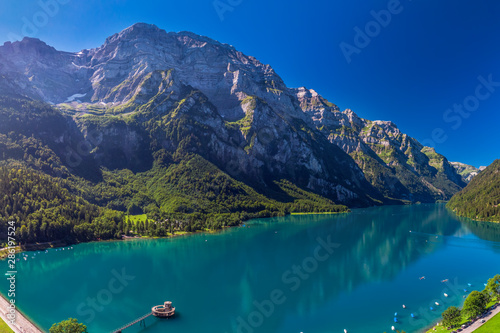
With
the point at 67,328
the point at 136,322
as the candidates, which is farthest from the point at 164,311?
the point at 67,328

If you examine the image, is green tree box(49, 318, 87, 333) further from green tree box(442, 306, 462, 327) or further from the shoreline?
green tree box(442, 306, 462, 327)

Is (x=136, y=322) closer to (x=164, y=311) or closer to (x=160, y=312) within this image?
(x=160, y=312)

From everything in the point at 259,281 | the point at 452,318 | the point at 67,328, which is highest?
the point at 452,318

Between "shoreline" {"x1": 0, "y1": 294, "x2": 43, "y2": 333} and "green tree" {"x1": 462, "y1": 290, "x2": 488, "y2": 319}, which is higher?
"green tree" {"x1": 462, "y1": 290, "x2": 488, "y2": 319}

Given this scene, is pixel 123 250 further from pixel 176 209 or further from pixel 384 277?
pixel 384 277

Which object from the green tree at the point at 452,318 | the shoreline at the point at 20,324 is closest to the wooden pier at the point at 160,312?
the shoreline at the point at 20,324

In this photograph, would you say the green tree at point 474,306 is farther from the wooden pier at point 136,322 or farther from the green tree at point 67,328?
the green tree at point 67,328

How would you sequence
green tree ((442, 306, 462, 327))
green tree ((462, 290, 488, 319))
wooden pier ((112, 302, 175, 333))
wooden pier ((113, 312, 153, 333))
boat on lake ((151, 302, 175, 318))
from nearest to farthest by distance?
1. green tree ((442, 306, 462, 327))
2. green tree ((462, 290, 488, 319))
3. wooden pier ((113, 312, 153, 333))
4. wooden pier ((112, 302, 175, 333))
5. boat on lake ((151, 302, 175, 318))

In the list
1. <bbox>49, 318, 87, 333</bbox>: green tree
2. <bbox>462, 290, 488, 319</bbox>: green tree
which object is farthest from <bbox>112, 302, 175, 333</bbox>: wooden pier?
<bbox>462, 290, 488, 319</bbox>: green tree

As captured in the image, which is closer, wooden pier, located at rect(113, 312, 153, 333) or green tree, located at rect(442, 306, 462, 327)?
green tree, located at rect(442, 306, 462, 327)
